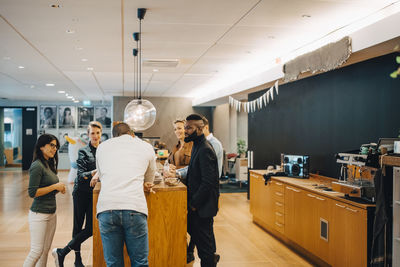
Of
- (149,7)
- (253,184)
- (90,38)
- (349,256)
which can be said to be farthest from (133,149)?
(253,184)

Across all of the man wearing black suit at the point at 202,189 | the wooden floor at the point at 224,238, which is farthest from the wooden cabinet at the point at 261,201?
the man wearing black suit at the point at 202,189

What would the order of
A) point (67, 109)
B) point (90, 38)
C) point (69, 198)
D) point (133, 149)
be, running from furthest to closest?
1. point (67, 109)
2. point (69, 198)
3. point (90, 38)
4. point (133, 149)

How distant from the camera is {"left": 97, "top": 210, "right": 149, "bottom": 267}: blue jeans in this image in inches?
108

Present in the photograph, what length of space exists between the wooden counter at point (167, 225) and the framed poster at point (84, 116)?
45.7 ft

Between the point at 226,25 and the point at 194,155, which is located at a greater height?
the point at 226,25

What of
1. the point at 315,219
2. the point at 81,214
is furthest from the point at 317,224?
the point at 81,214

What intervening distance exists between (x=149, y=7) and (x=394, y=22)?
7.93ft

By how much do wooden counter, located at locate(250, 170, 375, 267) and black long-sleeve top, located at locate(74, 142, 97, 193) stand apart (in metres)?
2.67

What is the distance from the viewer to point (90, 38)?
5.22 metres

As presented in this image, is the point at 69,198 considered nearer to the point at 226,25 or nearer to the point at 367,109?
the point at 226,25

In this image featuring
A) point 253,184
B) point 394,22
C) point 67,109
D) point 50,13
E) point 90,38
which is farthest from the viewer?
point 67,109

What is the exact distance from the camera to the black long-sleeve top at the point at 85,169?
3975 millimetres

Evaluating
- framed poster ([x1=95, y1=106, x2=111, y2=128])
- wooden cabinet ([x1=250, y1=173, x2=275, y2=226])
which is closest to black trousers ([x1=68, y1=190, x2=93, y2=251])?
wooden cabinet ([x1=250, y1=173, x2=275, y2=226])

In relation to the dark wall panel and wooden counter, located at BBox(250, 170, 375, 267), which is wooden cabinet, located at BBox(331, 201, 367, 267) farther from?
the dark wall panel
